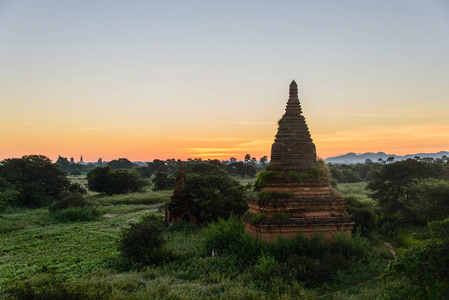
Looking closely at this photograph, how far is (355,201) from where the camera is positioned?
20.8 metres

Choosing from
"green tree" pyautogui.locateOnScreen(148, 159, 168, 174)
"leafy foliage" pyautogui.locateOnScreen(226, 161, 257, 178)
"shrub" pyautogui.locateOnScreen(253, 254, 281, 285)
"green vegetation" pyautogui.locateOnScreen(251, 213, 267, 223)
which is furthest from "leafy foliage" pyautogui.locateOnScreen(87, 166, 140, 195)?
"green tree" pyautogui.locateOnScreen(148, 159, 168, 174)

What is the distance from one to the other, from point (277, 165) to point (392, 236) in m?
11.1

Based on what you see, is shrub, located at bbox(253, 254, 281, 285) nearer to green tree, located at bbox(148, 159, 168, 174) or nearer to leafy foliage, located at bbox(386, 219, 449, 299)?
leafy foliage, located at bbox(386, 219, 449, 299)

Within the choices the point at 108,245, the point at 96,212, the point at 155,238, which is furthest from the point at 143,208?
the point at 155,238

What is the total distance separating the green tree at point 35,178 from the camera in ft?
→ 142

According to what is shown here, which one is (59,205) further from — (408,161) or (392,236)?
(408,161)

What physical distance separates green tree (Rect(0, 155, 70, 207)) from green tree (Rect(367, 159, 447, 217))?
38.2 meters

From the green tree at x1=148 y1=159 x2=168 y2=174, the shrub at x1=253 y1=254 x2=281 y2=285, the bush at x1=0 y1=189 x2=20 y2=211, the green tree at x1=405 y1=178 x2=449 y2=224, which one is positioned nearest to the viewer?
the shrub at x1=253 y1=254 x2=281 y2=285

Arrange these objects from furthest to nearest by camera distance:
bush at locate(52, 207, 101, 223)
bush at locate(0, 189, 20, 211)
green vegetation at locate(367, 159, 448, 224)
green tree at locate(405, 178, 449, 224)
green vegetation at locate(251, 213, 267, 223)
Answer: bush at locate(0, 189, 20, 211) < bush at locate(52, 207, 101, 223) < green vegetation at locate(367, 159, 448, 224) < green tree at locate(405, 178, 449, 224) < green vegetation at locate(251, 213, 267, 223)

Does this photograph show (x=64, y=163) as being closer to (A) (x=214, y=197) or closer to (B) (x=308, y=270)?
(A) (x=214, y=197)

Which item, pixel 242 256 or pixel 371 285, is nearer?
pixel 371 285

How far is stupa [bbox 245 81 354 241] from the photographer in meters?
14.5

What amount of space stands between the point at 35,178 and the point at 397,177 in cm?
4329

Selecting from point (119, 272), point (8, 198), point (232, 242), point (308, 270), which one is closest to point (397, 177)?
point (232, 242)
